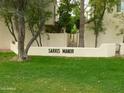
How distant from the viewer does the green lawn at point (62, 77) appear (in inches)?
456

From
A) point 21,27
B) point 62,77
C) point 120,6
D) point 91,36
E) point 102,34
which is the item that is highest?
point 120,6

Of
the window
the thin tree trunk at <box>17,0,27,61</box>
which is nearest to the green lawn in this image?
the thin tree trunk at <box>17,0,27,61</box>

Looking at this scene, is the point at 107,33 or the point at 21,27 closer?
the point at 21,27

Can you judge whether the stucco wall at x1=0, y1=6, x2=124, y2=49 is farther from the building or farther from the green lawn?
the green lawn

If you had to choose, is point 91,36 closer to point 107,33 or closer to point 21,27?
point 107,33

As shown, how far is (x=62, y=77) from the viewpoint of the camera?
560 inches

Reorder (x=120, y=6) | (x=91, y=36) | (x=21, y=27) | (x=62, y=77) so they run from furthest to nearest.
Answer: (x=91, y=36), (x=120, y=6), (x=21, y=27), (x=62, y=77)

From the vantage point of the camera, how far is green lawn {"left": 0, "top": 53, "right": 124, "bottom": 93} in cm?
1159

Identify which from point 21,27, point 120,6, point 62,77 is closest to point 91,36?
point 120,6

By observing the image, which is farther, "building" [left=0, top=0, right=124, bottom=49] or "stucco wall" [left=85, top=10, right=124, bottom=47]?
"stucco wall" [left=85, top=10, right=124, bottom=47]

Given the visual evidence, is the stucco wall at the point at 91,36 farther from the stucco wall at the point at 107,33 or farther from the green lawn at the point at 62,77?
the green lawn at the point at 62,77

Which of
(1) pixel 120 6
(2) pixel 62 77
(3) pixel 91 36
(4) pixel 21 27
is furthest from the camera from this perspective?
(3) pixel 91 36

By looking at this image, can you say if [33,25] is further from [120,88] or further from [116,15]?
[120,88]

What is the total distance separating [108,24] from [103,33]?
915 mm
